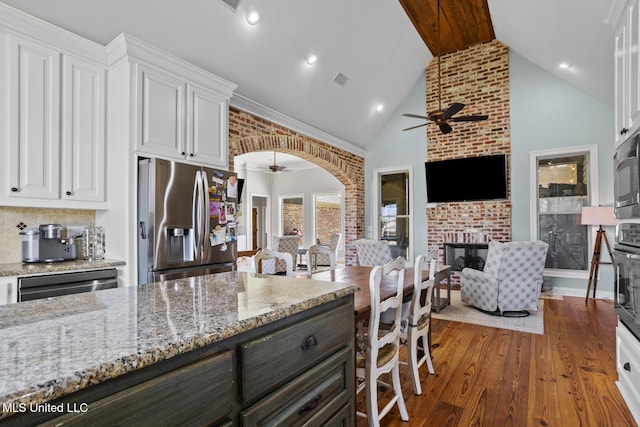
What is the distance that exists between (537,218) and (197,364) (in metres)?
6.39

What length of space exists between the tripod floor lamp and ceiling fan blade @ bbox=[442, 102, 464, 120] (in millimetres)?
2521

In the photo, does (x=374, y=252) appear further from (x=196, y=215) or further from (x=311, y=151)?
(x=196, y=215)

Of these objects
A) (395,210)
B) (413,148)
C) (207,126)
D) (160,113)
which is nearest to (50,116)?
(160,113)

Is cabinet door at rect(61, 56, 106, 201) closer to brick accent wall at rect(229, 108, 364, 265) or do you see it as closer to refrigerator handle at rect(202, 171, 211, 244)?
refrigerator handle at rect(202, 171, 211, 244)

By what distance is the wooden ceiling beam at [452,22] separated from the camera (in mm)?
5023

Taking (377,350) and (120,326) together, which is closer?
(120,326)

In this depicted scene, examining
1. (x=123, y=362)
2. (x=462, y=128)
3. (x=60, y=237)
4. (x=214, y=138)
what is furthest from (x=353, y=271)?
(x=462, y=128)

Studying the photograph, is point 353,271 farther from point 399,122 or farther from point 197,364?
point 399,122

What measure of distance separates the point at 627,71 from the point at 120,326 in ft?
9.39

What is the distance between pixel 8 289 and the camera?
7.41ft

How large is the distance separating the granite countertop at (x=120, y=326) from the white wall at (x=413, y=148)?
5755 millimetres

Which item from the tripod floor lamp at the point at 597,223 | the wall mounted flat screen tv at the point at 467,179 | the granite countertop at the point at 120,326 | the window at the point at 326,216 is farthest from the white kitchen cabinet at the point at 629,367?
Result: the window at the point at 326,216

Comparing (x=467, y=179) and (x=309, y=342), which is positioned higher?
(x=467, y=179)

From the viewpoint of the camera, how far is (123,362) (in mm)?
671
